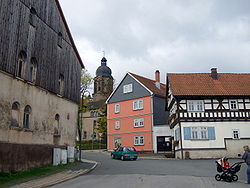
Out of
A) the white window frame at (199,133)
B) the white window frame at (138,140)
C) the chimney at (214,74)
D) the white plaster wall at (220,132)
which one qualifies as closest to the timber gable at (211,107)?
the white plaster wall at (220,132)

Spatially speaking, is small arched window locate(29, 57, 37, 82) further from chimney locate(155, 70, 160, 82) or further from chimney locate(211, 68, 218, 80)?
chimney locate(155, 70, 160, 82)


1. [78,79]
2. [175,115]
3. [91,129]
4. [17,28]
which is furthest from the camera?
[91,129]

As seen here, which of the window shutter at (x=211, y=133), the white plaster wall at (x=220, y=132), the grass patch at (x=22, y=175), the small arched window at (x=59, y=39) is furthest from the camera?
the window shutter at (x=211, y=133)

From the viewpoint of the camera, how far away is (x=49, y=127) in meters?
19.9

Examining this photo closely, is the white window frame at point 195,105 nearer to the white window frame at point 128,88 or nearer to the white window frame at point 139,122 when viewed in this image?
the white window frame at point 139,122

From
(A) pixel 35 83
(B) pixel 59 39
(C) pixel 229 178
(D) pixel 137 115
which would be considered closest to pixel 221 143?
(D) pixel 137 115

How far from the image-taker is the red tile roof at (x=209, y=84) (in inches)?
1145

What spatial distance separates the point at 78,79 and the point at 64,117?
423 centimetres

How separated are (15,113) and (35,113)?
2.08 meters

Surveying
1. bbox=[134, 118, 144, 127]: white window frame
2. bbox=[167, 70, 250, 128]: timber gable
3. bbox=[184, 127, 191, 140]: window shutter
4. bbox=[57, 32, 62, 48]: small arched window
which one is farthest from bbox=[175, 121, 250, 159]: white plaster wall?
bbox=[57, 32, 62, 48]: small arched window

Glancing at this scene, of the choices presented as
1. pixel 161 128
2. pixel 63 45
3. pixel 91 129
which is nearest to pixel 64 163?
pixel 63 45

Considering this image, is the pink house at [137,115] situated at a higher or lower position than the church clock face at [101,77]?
lower

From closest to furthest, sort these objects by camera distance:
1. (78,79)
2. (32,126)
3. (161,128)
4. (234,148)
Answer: (32,126) < (78,79) < (234,148) < (161,128)

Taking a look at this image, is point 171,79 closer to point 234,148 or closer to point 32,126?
point 234,148
